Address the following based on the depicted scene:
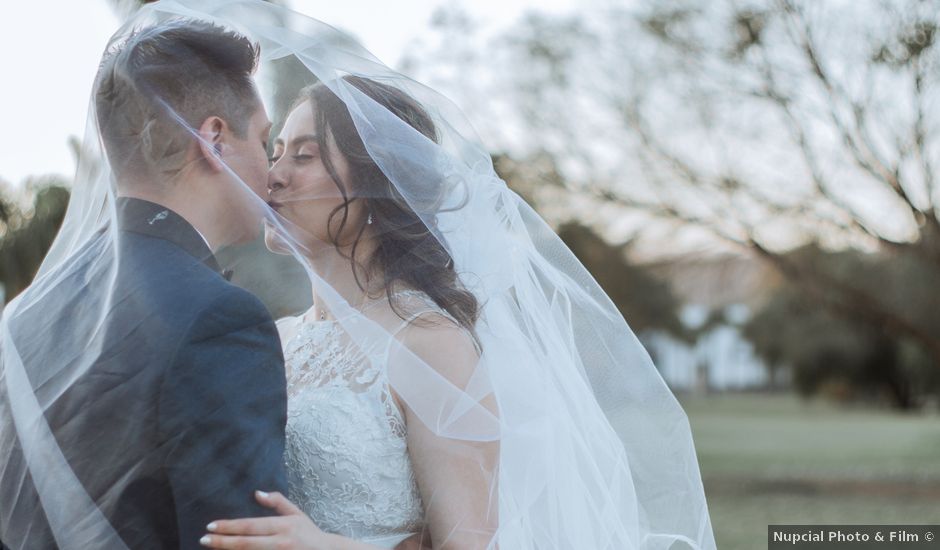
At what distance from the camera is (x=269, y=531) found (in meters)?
1.81

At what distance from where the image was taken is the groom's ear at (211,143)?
200 cm

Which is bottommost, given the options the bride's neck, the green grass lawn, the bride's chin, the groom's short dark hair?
the green grass lawn

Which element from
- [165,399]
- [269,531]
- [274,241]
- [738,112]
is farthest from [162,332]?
[738,112]

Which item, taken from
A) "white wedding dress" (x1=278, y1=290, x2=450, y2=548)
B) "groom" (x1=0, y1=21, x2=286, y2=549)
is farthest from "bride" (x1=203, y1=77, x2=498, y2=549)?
"groom" (x1=0, y1=21, x2=286, y2=549)

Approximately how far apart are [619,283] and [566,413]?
13.0m

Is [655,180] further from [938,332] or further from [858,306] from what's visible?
[938,332]

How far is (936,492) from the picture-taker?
54.2 feet

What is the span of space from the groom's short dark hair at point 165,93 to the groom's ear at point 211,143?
15 mm

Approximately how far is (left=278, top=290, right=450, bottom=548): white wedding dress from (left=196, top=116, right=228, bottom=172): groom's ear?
1.86 feet

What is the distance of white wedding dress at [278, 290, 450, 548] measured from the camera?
7.55 feet

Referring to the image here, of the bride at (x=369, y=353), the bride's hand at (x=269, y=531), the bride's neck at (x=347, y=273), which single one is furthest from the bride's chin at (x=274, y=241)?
the bride's hand at (x=269, y=531)

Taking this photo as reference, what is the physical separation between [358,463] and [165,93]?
0.86 metres

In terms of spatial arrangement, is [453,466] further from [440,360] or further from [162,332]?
[162,332]

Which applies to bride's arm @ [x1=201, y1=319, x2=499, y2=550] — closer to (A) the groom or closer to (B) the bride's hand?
(B) the bride's hand
